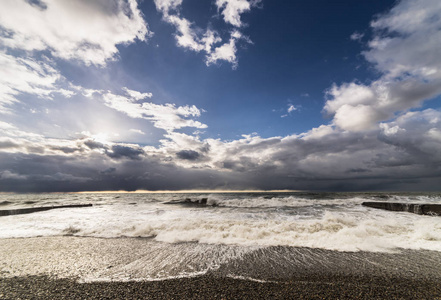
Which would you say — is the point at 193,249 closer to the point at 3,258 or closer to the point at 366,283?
the point at 366,283

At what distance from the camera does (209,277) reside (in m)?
4.85

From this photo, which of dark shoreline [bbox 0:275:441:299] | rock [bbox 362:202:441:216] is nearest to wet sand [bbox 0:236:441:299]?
dark shoreline [bbox 0:275:441:299]

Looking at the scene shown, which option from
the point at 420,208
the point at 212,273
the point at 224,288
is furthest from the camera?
the point at 420,208

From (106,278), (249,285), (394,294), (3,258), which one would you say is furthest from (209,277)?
(3,258)

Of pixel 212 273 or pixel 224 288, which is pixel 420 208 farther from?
pixel 224 288

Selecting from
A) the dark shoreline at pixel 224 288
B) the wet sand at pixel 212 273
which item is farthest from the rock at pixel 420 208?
the dark shoreline at pixel 224 288

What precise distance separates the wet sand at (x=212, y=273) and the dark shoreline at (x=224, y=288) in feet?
0.07

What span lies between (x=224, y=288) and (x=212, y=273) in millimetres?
949

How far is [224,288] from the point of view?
13.9ft

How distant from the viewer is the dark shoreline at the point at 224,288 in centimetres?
390

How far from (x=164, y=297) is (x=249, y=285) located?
190 centimetres

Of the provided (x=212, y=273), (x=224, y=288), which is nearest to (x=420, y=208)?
(x=212, y=273)

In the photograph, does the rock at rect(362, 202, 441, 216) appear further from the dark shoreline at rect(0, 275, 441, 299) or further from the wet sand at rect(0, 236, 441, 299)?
the dark shoreline at rect(0, 275, 441, 299)

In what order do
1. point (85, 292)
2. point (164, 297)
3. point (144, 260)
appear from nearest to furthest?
point (164, 297) < point (85, 292) < point (144, 260)
